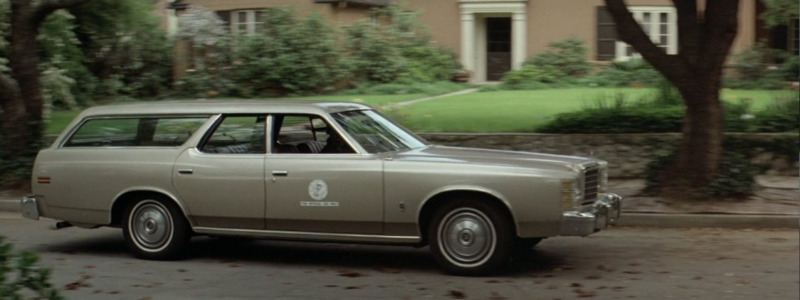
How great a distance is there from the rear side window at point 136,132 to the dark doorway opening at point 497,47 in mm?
18657

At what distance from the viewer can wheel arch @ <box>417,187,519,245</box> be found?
8.16 meters

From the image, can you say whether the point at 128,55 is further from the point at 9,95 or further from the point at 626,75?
the point at 626,75

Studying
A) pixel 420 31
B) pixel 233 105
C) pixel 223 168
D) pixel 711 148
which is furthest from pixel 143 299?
pixel 420 31

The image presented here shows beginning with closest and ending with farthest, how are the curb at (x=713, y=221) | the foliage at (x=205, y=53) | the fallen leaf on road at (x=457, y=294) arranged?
the fallen leaf on road at (x=457, y=294), the curb at (x=713, y=221), the foliage at (x=205, y=53)

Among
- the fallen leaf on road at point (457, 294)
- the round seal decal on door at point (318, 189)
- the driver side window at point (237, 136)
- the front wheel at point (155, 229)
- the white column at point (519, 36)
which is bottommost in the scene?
the fallen leaf on road at point (457, 294)

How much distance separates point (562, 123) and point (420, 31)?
11.3 meters

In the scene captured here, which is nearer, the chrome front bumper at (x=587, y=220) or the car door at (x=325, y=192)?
the chrome front bumper at (x=587, y=220)

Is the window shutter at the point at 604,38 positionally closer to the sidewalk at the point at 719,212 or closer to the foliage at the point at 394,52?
the foliage at the point at 394,52

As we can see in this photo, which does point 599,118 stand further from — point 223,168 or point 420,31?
point 420,31

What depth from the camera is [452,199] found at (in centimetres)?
834

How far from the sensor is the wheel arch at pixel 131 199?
359 inches

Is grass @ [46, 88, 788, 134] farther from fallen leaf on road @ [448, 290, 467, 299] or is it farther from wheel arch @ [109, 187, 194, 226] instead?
fallen leaf on road @ [448, 290, 467, 299]

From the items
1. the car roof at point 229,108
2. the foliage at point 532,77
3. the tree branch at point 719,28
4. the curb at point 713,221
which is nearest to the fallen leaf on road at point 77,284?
the car roof at point 229,108

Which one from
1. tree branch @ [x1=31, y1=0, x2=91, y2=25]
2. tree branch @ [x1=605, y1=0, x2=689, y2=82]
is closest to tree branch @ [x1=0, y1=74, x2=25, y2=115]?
tree branch @ [x1=31, y1=0, x2=91, y2=25]
